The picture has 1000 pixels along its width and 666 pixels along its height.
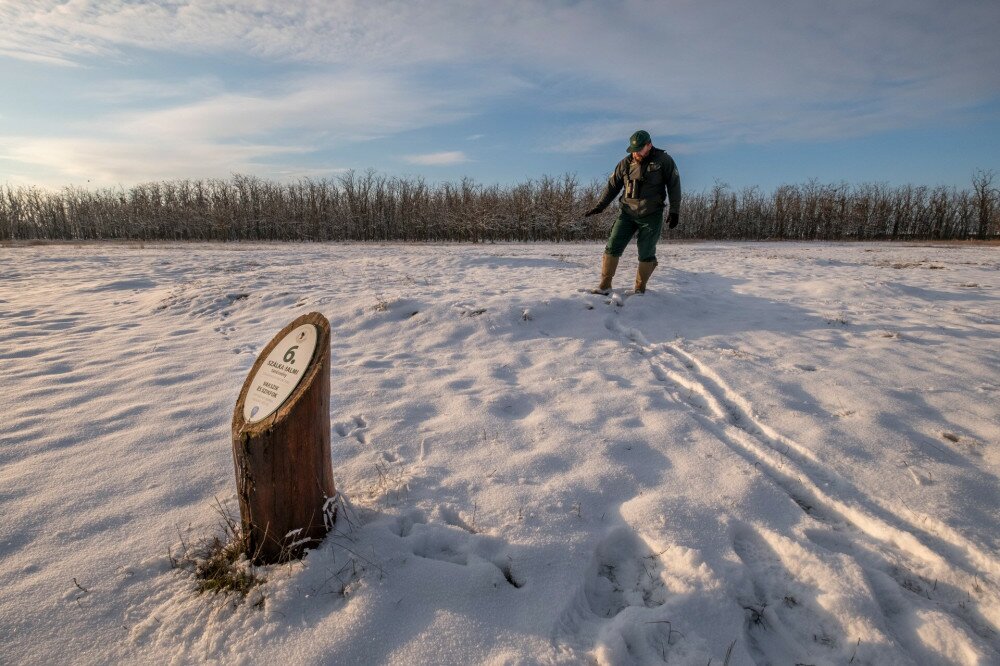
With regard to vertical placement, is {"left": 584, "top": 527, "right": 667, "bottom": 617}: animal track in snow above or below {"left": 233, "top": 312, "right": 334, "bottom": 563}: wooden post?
below

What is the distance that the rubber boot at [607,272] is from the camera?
266 inches

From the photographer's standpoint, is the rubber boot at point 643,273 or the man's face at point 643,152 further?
the rubber boot at point 643,273

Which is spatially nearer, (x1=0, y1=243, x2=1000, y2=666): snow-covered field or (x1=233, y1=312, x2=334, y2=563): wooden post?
(x1=0, y1=243, x2=1000, y2=666): snow-covered field

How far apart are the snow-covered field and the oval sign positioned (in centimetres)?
64

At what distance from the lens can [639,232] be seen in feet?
21.4

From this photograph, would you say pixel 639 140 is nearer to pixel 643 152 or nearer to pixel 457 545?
pixel 643 152

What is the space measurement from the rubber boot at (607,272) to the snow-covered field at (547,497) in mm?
1451

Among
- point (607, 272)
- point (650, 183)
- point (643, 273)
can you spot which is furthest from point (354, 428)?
point (650, 183)

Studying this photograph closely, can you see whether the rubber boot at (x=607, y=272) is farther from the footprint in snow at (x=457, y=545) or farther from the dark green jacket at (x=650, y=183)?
the footprint in snow at (x=457, y=545)

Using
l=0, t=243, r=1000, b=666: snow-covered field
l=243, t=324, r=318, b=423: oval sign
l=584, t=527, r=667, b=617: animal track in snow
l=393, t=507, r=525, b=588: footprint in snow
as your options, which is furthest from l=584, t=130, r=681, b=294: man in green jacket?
l=243, t=324, r=318, b=423: oval sign

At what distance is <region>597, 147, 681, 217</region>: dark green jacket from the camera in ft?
20.1

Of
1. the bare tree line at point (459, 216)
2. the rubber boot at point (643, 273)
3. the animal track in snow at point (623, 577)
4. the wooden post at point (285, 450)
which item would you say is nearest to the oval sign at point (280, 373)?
the wooden post at point (285, 450)

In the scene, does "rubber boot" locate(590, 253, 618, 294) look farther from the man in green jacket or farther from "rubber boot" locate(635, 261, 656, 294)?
"rubber boot" locate(635, 261, 656, 294)

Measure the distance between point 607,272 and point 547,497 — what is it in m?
4.93
